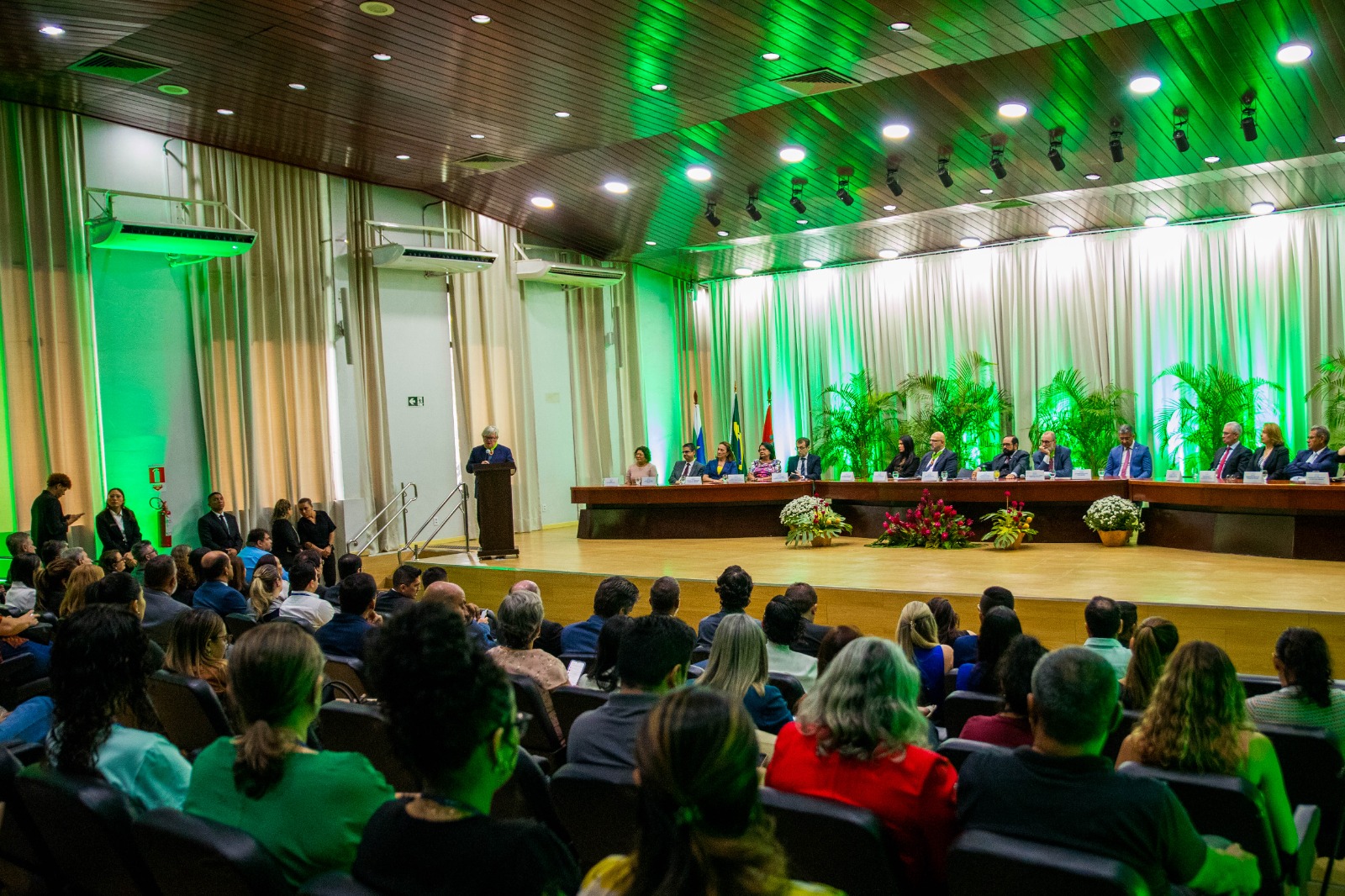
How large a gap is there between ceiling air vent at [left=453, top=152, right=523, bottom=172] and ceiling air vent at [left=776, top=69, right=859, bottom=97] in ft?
10.5

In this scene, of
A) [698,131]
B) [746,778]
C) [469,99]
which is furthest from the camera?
[698,131]

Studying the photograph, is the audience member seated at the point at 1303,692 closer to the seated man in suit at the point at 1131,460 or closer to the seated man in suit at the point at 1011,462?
the seated man in suit at the point at 1011,462

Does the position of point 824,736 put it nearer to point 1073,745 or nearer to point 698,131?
point 1073,745

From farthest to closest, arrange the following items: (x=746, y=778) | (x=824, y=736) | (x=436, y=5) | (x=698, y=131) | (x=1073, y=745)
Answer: (x=698, y=131)
(x=436, y=5)
(x=824, y=736)
(x=1073, y=745)
(x=746, y=778)

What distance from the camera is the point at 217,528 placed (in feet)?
29.3

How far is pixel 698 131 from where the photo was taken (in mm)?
8758

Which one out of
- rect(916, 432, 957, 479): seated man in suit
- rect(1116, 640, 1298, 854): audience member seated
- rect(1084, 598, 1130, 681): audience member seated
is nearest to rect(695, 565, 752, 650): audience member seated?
rect(1084, 598, 1130, 681): audience member seated

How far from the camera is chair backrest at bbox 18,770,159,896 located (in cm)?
206

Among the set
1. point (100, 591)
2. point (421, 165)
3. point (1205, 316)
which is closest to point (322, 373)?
point (421, 165)

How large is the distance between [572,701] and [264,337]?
781cm

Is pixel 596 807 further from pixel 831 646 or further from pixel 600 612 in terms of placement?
pixel 600 612

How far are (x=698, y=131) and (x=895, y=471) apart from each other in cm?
392

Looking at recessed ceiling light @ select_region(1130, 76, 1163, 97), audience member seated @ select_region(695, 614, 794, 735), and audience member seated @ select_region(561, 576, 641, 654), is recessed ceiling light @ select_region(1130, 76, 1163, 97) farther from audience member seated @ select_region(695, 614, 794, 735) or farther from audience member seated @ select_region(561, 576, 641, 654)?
audience member seated @ select_region(695, 614, 794, 735)

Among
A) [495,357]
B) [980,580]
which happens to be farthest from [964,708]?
[495,357]
